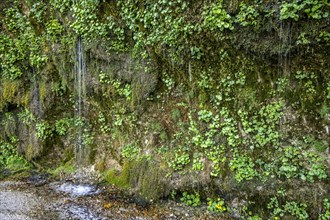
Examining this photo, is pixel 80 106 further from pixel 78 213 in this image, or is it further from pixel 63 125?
pixel 78 213

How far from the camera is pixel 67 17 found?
6.44 m

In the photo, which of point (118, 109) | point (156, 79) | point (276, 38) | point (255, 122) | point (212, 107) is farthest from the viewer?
point (118, 109)

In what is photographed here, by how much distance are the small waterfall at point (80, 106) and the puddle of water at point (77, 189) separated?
28.8 inches

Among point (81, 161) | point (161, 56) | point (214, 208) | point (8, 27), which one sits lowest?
point (214, 208)

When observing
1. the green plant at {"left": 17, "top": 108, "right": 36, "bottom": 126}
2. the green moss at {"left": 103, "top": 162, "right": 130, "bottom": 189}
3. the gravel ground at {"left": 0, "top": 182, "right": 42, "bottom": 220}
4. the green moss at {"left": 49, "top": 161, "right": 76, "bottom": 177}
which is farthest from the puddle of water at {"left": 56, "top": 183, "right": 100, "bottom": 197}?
the green plant at {"left": 17, "top": 108, "right": 36, "bottom": 126}

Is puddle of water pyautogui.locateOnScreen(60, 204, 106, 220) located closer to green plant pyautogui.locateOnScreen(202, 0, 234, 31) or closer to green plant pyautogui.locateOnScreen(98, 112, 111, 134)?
green plant pyautogui.locateOnScreen(98, 112, 111, 134)

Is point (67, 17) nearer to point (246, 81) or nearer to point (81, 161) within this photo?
point (81, 161)

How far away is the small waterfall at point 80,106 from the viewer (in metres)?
6.46

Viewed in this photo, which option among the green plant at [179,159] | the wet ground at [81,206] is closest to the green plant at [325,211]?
the wet ground at [81,206]

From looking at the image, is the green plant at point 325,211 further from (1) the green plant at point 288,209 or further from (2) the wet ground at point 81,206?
(2) the wet ground at point 81,206

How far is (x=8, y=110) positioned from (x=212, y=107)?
18.6ft

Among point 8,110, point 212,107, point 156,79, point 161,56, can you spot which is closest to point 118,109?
point 156,79

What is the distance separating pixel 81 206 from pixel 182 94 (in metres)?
2.91

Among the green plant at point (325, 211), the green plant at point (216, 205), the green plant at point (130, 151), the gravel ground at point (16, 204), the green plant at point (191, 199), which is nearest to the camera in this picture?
the green plant at point (325, 211)
